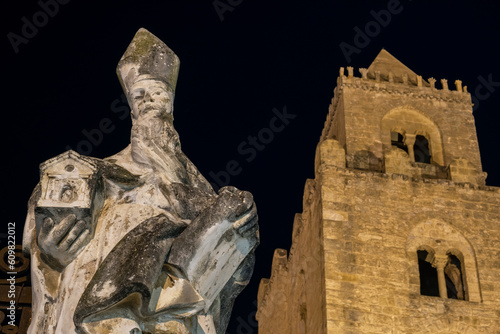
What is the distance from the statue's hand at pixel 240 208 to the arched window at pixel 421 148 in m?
22.4

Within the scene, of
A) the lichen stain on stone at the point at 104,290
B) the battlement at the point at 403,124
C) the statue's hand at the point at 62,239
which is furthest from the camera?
the battlement at the point at 403,124

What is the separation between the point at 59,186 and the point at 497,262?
2029 cm

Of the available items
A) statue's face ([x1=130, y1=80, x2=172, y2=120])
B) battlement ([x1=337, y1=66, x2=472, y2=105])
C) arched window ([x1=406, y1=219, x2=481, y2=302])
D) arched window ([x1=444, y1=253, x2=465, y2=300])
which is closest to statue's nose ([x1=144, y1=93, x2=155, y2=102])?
statue's face ([x1=130, y1=80, x2=172, y2=120])

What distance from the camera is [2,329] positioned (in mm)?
5914

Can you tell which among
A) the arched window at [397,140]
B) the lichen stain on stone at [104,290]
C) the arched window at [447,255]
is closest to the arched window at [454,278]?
the arched window at [447,255]

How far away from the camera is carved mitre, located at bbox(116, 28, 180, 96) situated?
442 cm

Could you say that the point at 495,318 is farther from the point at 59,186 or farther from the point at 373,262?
the point at 59,186

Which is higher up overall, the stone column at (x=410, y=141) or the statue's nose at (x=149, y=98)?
the stone column at (x=410, y=141)

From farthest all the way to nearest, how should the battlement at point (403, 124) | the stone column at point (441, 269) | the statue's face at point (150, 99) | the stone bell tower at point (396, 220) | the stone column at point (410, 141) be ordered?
the stone column at point (410, 141), the battlement at point (403, 124), the stone column at point (441, 269), the stone bell tower at point (396, 220), the statue's face at point (150, 99)

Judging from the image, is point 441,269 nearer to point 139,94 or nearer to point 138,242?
point 139,94

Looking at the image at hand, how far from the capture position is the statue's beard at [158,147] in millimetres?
4234

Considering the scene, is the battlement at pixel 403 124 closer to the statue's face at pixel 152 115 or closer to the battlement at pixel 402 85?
the battlement at pixel 402 85

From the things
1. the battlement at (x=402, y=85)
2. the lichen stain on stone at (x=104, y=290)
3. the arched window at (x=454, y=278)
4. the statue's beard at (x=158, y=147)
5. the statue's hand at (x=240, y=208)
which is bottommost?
the lichen stain on stone at (x=104, y=290)

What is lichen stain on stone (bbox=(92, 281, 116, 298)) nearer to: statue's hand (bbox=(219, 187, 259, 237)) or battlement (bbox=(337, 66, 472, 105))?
statue's hand (bbox=(219, 187, 259, 237))
